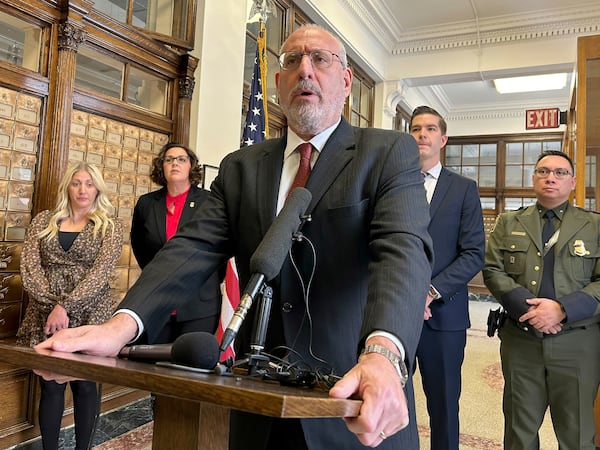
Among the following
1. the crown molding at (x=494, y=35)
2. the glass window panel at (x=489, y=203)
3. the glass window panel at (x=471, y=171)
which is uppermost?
the crown molding at (x=494, y=35)

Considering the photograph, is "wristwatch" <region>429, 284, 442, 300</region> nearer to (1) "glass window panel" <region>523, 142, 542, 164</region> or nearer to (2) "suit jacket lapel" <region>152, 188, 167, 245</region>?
(2) "suit jacket lapel" <region>152, 188, 167, 245</region>

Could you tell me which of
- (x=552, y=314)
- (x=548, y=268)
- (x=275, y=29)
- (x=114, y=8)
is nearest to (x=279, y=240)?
(x=552, y=314)

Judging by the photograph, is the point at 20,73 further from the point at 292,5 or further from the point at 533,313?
the point at 292,5

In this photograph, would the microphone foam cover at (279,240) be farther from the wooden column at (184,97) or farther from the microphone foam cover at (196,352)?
the wooden column at (184,97)

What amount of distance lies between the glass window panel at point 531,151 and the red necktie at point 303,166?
395 inches

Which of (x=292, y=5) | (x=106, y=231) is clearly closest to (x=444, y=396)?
(x=106, y=231)

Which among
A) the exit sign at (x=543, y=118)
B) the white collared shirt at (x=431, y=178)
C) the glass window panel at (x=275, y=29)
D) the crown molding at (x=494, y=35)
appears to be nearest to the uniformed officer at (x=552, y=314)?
the white collared shirt at (x=431, y=178)

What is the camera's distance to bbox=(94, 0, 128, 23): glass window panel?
3092 mm

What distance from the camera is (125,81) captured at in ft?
10.6

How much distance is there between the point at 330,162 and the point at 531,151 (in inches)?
399

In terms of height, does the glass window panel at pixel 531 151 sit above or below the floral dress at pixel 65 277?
above

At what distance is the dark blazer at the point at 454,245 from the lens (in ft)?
7.24

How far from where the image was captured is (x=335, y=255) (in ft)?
3.43

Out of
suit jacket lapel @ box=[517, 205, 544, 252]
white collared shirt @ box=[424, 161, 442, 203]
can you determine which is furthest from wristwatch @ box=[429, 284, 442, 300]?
suit jacket lapel @ box=[517, 205, 544, 252]
